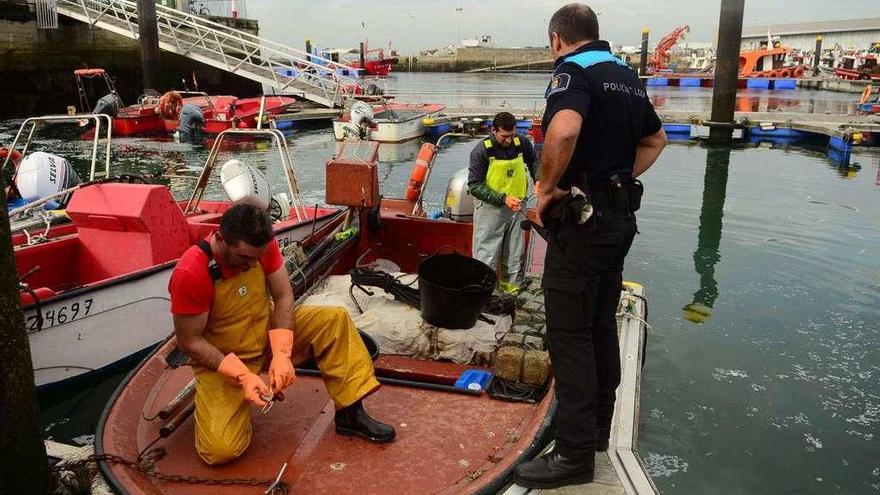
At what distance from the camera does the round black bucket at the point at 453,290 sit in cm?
445

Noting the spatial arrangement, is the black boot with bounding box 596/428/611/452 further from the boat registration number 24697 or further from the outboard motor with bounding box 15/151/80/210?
the outboard motor with bounding box 15/151/80/210

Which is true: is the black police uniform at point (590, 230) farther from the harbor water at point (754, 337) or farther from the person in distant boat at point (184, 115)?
the person in distant boat at point (184, 115)

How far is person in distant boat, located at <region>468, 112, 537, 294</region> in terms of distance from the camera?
19.1 feet

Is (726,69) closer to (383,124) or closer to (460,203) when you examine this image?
(383,124)

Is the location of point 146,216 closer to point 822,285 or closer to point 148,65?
point 822,285

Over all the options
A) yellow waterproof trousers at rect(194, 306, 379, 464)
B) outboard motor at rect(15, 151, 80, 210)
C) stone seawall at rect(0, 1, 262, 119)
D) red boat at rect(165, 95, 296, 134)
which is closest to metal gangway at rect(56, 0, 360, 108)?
stone seawall at rect(0, 1, 262, 119)

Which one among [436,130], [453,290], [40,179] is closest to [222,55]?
[436,130]

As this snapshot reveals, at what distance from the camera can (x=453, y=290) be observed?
4.40m

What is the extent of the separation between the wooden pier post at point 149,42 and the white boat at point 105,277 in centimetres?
1990

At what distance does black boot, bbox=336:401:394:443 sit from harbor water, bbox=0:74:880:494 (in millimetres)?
1941

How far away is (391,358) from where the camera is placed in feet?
15.1

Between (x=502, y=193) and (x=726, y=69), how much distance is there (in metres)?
17.3

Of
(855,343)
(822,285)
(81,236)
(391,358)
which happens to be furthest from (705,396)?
(81,236)

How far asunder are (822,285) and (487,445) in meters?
6.22
